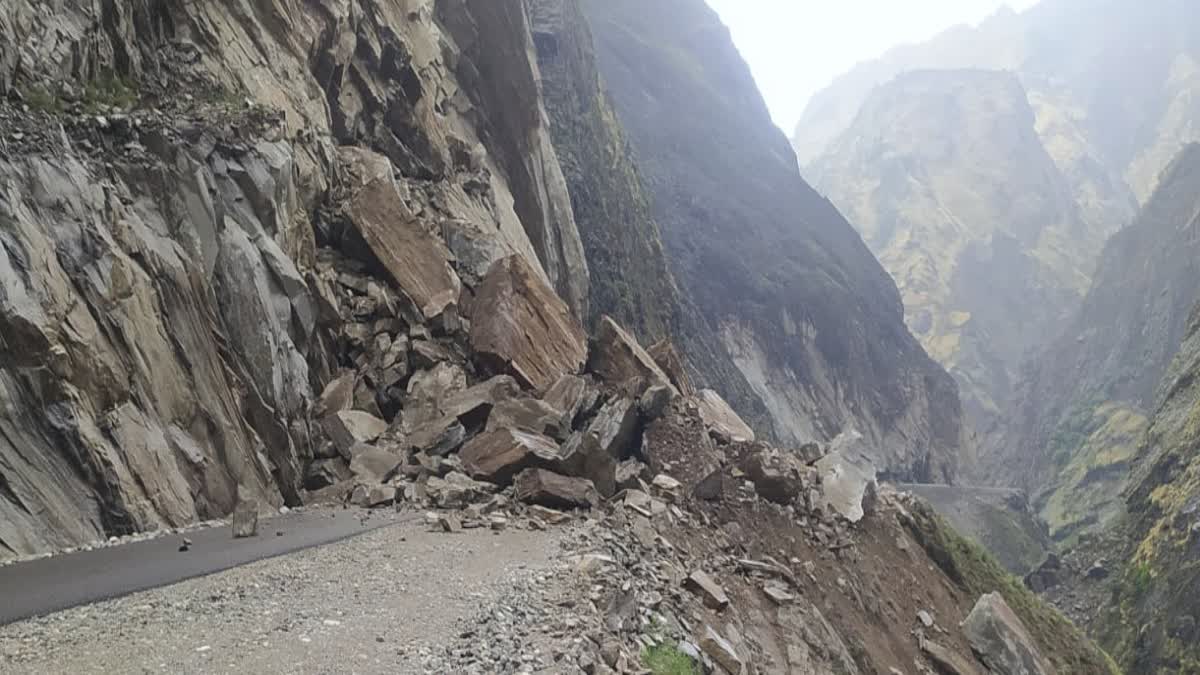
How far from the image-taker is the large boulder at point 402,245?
1822 cm

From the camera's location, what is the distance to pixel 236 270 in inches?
541

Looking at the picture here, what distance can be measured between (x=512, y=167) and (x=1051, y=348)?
13884 centimetres

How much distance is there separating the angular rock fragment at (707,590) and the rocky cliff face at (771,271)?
66.6 meters

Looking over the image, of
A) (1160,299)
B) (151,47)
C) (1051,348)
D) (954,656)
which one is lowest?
(1051,348)

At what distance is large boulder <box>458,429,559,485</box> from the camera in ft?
43.8

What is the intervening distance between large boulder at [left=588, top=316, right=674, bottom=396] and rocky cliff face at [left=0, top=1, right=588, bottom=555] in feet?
10.9

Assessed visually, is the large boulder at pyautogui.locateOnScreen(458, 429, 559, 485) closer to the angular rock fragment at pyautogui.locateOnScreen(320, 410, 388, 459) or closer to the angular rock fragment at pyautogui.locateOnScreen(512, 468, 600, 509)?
the angular rock fragment at pyautogui.locateOnScreen(512, 468, 600, 509)

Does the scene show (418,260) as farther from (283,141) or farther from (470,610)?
(470,610)

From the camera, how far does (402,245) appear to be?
1861 centimetres

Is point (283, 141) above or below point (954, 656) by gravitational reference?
above

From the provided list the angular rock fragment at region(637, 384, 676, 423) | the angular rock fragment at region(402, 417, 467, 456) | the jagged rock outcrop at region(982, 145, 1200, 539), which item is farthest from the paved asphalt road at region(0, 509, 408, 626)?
the jagged rock outcrop at region(982, 145, 1200, 539)

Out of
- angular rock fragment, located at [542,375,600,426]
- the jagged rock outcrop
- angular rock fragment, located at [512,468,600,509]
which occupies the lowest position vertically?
the jagged rock outcrop

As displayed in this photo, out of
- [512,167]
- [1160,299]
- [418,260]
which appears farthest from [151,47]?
[1160,299]

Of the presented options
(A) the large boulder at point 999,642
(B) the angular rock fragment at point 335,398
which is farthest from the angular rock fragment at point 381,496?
(A) the large boulder at point 999,642
